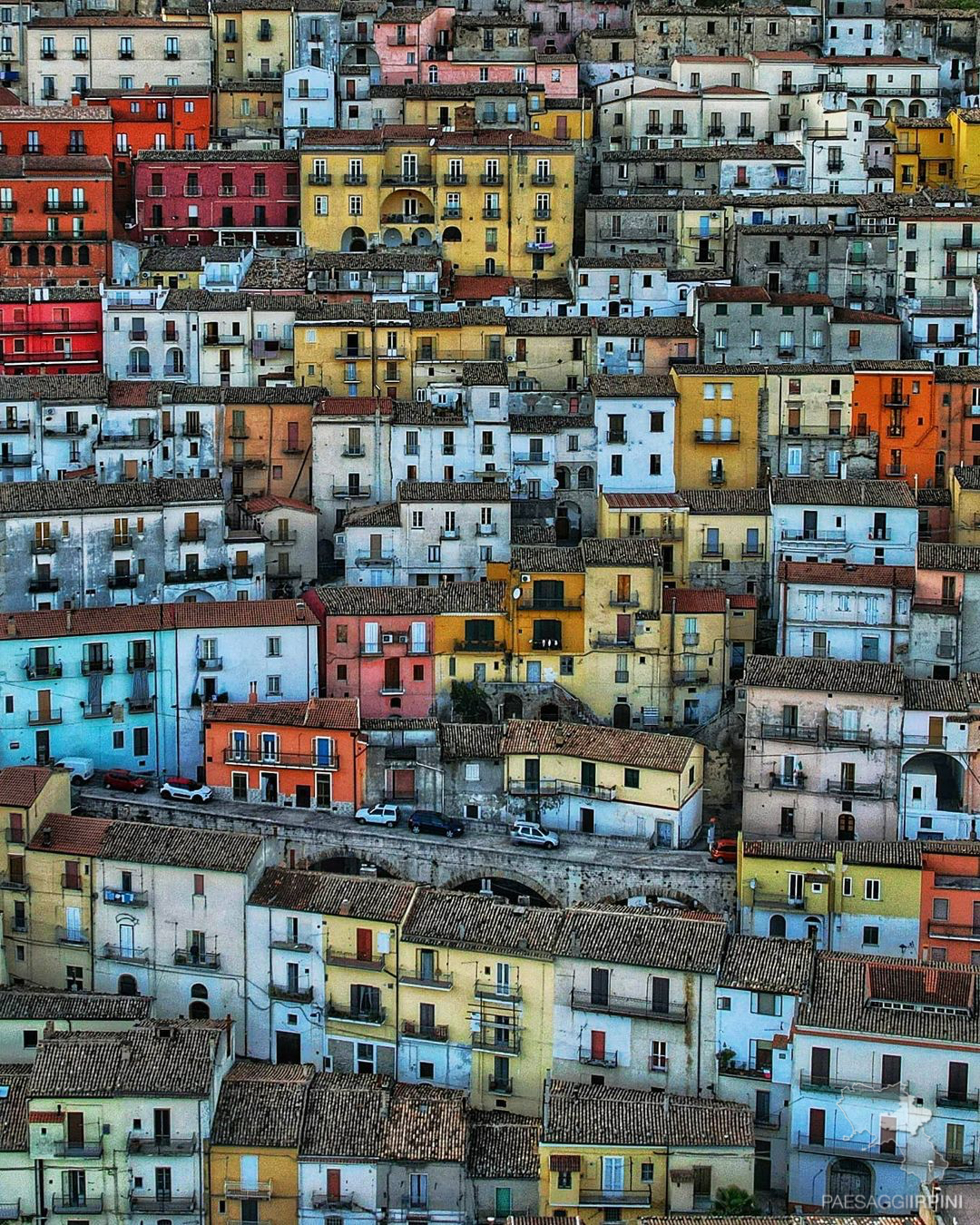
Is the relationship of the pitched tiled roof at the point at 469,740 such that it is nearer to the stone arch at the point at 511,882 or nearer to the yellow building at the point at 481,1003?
the stone arch at the point at 511,882

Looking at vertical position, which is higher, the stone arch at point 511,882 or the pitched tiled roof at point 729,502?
the pitched tiled roof at point 729,502

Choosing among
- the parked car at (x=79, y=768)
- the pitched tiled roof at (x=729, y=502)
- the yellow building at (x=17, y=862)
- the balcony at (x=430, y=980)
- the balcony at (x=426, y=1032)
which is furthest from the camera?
the pitched tiled roof at (x=729, y=502)

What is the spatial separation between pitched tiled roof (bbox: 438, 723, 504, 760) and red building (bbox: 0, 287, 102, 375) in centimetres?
2241

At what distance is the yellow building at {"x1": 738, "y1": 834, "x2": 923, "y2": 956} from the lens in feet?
181

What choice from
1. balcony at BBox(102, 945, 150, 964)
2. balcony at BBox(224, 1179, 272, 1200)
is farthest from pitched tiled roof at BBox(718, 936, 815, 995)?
balcony at BBox(102, 945, 150, 964)

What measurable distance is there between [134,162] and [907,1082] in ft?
165

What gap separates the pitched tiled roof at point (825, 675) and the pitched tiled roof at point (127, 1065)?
59.7 ft

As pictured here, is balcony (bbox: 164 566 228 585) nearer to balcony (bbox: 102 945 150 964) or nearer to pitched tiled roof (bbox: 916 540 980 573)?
balcony (bbox: 102 945 150 964)

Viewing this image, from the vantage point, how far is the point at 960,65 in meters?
97.9

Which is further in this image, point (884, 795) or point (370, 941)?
point (884, 795)

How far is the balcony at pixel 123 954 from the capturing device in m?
55.6

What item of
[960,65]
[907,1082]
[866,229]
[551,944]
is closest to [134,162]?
[866,229]

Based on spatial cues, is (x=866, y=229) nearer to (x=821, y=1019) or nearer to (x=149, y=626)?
(x=149, y=626)

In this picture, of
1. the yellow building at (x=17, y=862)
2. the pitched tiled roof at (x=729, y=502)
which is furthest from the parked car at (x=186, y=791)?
the pitched tiled roof at (x=729, y=502)
